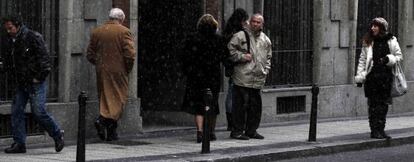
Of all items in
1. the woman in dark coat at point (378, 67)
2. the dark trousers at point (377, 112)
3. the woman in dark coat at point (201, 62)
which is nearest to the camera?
the woman in dark coat at point (201, 62)

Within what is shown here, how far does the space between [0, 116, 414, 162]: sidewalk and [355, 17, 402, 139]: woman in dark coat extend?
52cm

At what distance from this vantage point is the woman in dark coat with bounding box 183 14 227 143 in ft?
47.5

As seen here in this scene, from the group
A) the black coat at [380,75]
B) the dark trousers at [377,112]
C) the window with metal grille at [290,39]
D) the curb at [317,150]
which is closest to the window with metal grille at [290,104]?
the window with metal grille at [290,39]

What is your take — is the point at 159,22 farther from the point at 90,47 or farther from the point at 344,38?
the point at 344,38

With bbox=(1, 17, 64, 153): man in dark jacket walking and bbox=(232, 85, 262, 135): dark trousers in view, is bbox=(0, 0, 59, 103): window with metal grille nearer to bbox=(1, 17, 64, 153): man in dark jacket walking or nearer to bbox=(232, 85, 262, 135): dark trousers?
bbox=(1, 17, 64, 153): man in dark jacket walking

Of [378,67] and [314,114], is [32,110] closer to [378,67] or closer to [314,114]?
[314,114]

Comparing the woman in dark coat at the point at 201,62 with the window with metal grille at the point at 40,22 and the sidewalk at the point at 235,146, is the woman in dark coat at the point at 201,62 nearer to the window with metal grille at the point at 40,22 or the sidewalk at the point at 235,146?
the sidewalk at the point at 235,146

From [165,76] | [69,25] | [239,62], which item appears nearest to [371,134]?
[239,62]

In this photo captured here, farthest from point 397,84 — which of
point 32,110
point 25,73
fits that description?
point 25,73

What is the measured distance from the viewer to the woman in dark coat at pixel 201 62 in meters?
Answer: 14.5

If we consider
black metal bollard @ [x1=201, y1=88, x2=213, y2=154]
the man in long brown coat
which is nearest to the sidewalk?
black metal bollard @ [x1=201, y1=88, x2=213, y2=154]

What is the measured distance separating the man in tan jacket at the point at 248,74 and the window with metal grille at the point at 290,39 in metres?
3.51

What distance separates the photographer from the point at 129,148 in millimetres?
13711

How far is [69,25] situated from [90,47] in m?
0.47
